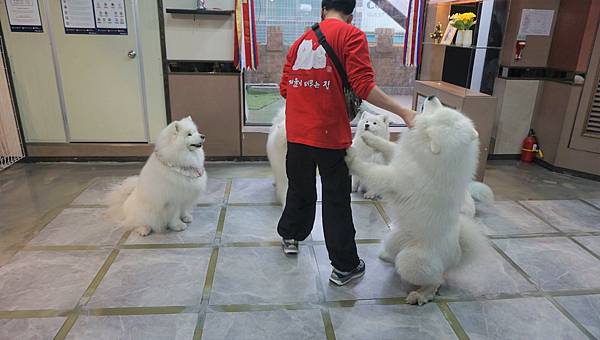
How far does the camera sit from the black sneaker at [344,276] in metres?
2.40

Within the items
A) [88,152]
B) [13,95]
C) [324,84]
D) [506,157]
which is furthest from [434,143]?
[13,95]

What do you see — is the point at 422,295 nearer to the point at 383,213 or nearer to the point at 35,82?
the point at 383,213

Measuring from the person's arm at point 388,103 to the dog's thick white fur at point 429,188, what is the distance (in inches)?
1.8

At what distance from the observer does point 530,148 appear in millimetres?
4805

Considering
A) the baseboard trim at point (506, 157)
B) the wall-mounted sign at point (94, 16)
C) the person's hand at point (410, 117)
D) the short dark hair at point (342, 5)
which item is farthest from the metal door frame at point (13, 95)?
the baseboard trim at point (506, 157)

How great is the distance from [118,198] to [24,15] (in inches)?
91.5

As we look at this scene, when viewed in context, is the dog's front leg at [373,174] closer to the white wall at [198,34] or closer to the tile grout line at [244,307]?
the tile grout line at [244,307]

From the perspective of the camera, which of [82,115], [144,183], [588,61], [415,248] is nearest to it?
[415,248]

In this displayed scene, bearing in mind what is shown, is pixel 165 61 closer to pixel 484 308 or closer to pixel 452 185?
pixel 452 185

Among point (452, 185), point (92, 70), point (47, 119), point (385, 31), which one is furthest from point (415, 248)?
point (47, 119)

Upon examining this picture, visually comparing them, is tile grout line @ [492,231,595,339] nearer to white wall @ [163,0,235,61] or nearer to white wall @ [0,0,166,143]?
white wall @ [163,0,235,61]

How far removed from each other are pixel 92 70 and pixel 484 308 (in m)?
4.32

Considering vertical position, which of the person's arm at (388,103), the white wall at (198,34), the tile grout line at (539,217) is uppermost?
the white wall at (198,34)

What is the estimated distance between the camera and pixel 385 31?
4656mm
